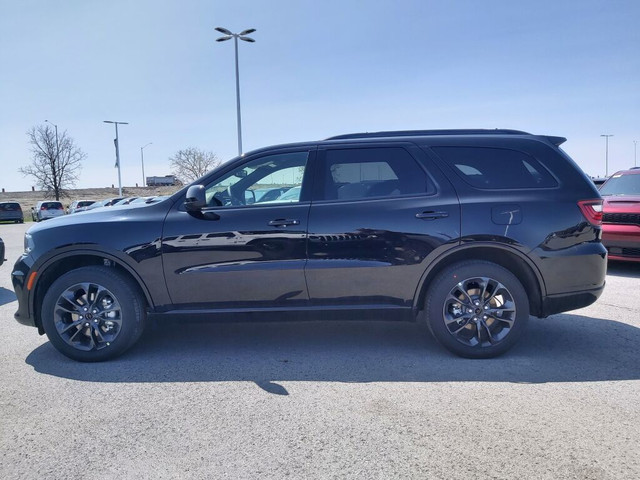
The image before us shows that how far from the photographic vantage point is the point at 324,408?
3340 mm

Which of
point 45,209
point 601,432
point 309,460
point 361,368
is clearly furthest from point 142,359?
point 45,209

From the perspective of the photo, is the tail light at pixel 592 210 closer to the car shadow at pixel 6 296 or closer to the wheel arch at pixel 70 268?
the wheel arch at pixel 70 268

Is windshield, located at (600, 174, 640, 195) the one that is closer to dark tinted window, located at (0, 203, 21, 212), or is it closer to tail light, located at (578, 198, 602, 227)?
tail light, located at (578, 198, 602, 227)

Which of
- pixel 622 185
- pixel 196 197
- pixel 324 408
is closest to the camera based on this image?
pixel 324 408

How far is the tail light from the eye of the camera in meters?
4.23

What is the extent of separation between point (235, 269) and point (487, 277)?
2116 mm

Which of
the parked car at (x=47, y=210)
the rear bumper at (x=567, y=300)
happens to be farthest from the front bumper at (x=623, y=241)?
the parked car at (x=47, y=210)

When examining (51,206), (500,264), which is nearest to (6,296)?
(500,264)

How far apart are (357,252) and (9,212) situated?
37.2 m

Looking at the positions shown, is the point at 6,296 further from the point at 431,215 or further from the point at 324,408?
the point at 431,215

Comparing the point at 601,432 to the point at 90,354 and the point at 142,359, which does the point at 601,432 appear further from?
the point at 90,354

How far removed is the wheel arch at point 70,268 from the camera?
4.30 meters

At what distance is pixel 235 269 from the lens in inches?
167

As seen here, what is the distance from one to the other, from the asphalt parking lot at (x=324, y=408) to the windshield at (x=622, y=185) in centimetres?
469
